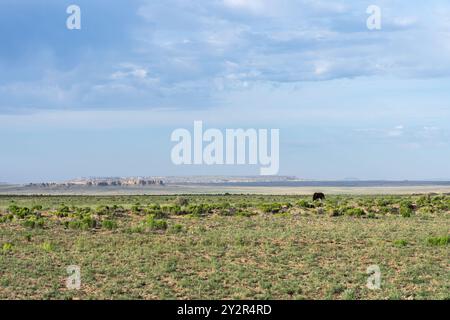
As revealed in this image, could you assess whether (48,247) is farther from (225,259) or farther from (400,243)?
(400,243)

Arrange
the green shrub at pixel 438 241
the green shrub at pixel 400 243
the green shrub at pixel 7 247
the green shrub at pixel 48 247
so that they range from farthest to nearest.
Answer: the green shrub at pixel 438 241 → the green shrub at pixel 400 243 → the green shrub at pixel 48 247 → the green shrub at pixel 7 247

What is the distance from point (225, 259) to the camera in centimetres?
1995

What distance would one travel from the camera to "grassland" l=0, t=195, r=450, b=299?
15.0 meters

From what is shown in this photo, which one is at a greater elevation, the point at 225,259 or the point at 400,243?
the point at 400,243

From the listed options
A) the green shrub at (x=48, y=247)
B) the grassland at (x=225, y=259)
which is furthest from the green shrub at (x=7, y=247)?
the green shrub at (x=48, y=247)

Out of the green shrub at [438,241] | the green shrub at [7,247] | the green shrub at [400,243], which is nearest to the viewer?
the green shrub at [7,247]

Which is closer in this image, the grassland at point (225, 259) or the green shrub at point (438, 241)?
the grassland at point (225, 259)

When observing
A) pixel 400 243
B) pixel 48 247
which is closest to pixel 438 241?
pixel 400 243

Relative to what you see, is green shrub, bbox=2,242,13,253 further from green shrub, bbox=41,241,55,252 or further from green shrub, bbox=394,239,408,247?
green shrub, bbox=394,239,408,247

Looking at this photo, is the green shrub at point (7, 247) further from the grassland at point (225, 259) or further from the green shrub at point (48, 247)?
the green shrub at point (48, 247)

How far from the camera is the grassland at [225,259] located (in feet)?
49.3

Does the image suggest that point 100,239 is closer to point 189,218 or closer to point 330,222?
point 189,218

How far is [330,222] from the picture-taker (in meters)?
34.2
